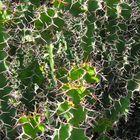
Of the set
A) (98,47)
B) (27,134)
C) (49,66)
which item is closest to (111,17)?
(98,47)

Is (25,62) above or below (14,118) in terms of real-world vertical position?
above

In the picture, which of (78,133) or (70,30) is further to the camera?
(70,30)

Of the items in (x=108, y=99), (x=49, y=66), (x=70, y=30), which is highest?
(x=70, y=30)

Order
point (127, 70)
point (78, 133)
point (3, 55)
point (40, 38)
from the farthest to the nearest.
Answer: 1. point (127, 70)
2. point (40, 38)
3. point (3, 55)
4. point (78, 133)

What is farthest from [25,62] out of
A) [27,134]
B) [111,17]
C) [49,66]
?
[27,134]

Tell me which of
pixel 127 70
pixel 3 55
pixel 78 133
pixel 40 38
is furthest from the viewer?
pixel 127 70

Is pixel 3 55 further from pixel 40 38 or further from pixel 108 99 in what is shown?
pixel 108 99

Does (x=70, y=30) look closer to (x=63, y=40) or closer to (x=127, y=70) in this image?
(x=63, y=40)
